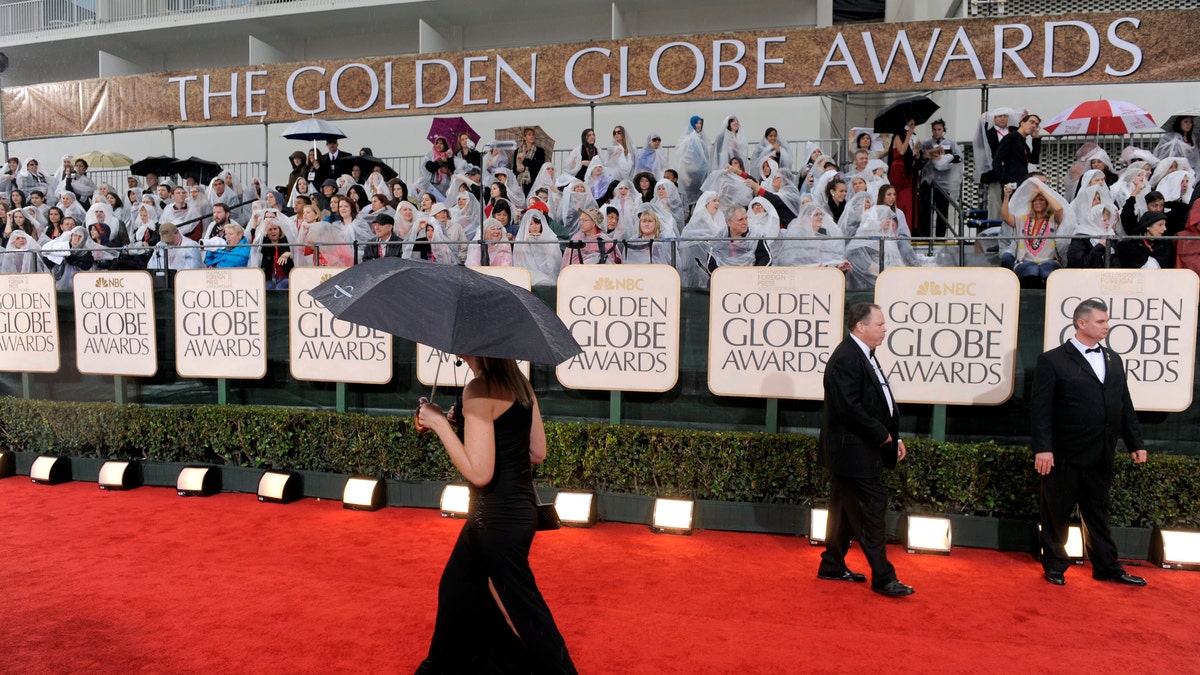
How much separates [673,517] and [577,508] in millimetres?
813

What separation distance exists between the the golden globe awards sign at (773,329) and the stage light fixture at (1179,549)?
2.63m

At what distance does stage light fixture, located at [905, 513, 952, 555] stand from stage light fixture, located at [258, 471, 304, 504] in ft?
17.8

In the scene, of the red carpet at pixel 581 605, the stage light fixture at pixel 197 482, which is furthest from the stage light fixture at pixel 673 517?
the stage light fixture at pixel 197 482

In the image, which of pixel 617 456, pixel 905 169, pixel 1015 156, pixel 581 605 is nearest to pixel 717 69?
pixel 905 169

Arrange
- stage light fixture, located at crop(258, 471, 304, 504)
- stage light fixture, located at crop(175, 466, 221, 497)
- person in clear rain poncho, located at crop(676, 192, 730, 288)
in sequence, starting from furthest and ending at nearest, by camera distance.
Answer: person in clear rain poncho, located at crop(676, 192, 730, 288)
stage light fixture, located at crop(175, 466, 221, 497)
stage light fixture, located at crop(258, 471, 304, 504)

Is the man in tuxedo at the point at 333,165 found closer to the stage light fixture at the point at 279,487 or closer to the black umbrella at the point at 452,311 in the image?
the stage light fixture at the point at 279,487

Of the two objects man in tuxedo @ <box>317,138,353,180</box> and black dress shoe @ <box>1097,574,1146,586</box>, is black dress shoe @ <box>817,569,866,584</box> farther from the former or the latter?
man in tuxedo @ <box>317,138,353,180</box>

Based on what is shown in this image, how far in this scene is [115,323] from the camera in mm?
9922

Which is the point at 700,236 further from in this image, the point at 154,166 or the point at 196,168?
the point at 154,166

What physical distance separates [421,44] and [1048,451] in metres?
20.1

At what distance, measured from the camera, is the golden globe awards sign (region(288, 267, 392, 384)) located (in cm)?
890

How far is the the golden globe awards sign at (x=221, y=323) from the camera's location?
9.35 metres

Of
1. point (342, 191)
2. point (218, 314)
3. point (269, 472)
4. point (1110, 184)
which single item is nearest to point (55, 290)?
point (218, 314)

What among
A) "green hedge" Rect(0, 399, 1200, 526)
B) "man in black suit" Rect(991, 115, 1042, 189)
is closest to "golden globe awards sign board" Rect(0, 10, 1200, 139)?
"man in black suit" Rect(991, 115, 1042, 189)
